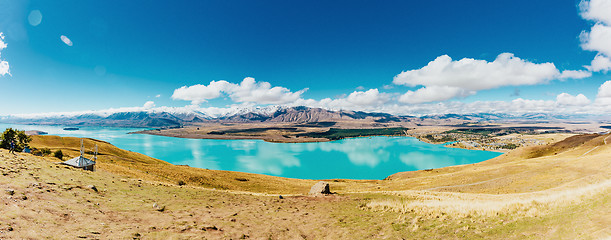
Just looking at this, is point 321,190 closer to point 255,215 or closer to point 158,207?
point 255,215

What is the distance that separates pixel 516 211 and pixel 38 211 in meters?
29.0

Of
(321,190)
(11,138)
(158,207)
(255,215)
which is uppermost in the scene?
(11,138)

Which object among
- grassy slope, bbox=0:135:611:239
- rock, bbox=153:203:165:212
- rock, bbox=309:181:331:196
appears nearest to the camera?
grassy slope, bbox=0:135:611:239

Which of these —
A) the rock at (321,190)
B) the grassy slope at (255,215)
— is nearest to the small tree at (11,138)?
the grassy slope at (255,215)

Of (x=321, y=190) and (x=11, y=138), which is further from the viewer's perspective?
(x=11, y=138)

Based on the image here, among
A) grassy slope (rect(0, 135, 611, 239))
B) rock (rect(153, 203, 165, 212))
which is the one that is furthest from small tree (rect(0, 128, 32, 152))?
rock (rect(153, 203, 165, 212))

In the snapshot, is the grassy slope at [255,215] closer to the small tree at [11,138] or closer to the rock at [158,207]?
the rock at [158,207]

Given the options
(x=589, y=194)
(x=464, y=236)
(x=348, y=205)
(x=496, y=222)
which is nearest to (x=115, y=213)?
(x=348, y=205)

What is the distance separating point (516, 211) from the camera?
1491 cm

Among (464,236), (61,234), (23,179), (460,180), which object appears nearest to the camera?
(61,234)

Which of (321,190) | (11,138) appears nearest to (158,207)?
(321,190)

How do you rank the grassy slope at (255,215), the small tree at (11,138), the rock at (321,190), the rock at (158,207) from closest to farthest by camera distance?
the grassy slope at (255,215) → the rock at (158,207) → the rock at (321,190) → the small tree at (11,138)

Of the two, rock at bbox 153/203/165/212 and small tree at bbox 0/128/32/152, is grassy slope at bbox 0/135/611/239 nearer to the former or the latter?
rock at bbox 153/203/165/212

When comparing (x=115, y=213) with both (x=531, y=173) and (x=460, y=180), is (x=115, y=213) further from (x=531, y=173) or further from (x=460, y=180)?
(x=531, y=173)
